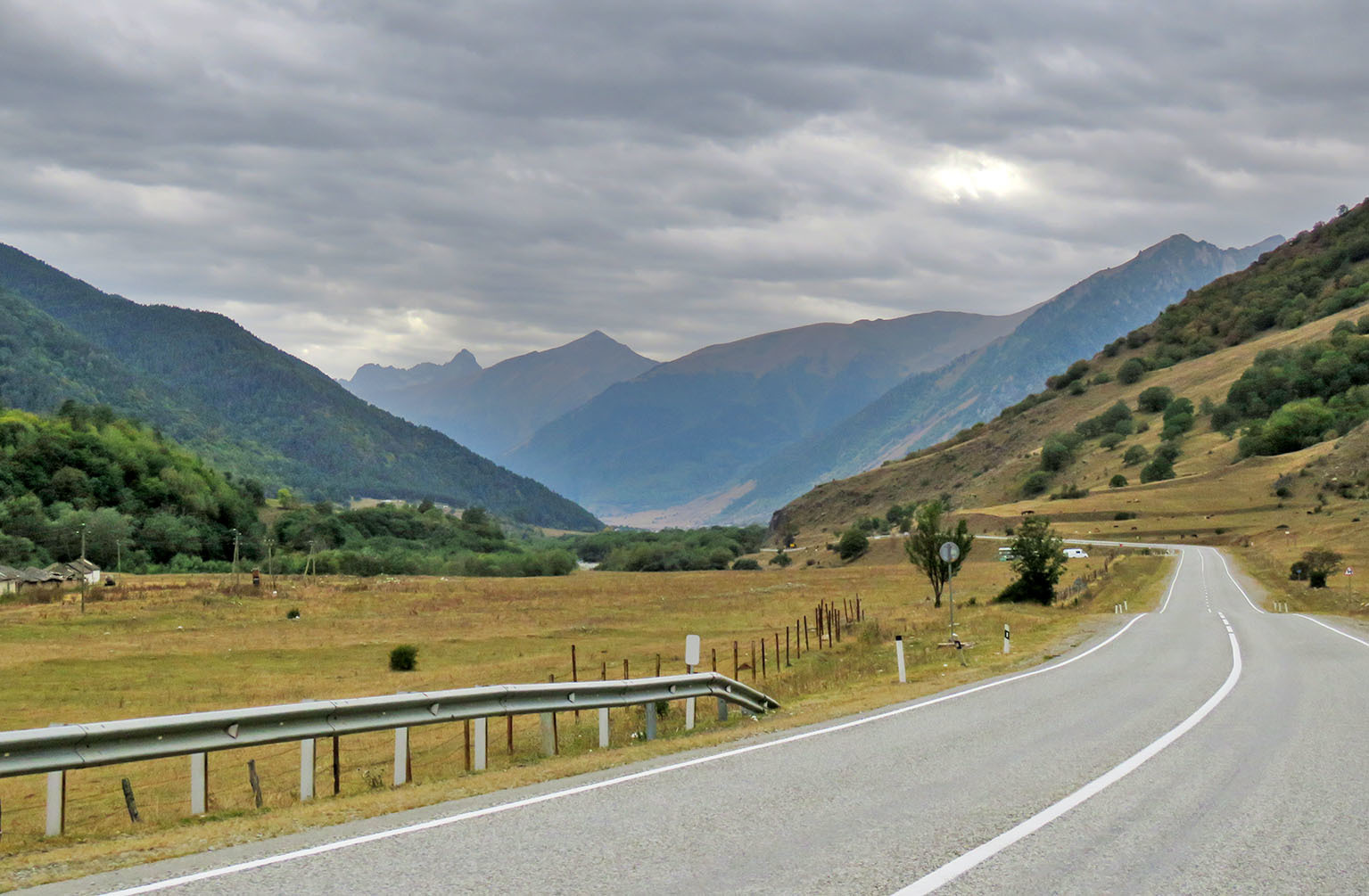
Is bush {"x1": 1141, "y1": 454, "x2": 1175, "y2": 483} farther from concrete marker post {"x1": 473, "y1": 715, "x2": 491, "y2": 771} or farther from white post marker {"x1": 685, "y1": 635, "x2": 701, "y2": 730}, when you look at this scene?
concrete marker post {"x1": 473, "y1": 715, "x2": 491, "y2": 771}

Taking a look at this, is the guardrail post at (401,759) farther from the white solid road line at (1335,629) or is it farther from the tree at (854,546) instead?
the tree at (854,546)

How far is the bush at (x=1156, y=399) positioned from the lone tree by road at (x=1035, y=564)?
4911 inches

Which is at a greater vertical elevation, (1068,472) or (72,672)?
(1068,472)

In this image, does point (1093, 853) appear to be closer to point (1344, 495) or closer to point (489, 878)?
point (489, 878)

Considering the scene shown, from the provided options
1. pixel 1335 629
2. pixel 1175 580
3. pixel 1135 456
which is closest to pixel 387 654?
pixel 1335 629

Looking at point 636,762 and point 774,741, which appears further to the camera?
point 774,741

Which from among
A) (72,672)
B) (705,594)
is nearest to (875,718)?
(72,672)

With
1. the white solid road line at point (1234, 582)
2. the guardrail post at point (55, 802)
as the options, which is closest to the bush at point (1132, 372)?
the white solid road line at point (1234, 582)

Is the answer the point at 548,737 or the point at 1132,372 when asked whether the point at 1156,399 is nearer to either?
the point at 1132,372

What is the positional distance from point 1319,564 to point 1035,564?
2602cm

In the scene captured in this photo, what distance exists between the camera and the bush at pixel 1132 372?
18825cm

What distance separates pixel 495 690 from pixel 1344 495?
337 feet

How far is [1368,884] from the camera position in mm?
6676

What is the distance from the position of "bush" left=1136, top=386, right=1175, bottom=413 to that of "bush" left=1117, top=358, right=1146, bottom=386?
2079 centimetres
